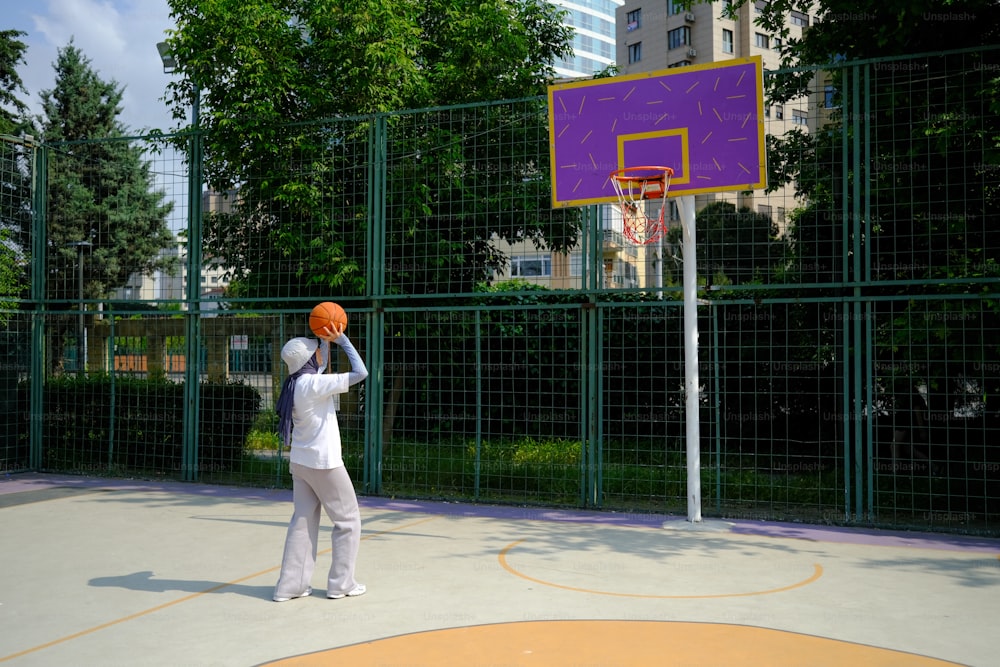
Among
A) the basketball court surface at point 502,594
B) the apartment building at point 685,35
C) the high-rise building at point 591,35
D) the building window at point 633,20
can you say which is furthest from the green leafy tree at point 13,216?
the high-rise building at point 591,35

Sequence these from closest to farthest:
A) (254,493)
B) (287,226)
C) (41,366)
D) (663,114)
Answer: (663,114)
(254,493)
(287,226)
(41,366)

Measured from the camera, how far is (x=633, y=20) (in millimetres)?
58375

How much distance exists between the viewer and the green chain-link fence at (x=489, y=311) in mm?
9867

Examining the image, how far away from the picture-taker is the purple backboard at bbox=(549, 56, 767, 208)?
8664 mm

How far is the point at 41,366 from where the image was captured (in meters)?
12.8

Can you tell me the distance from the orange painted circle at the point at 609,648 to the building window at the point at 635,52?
188ft

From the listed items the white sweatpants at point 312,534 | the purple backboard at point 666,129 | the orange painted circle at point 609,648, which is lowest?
the orange painted circle at point 609,648

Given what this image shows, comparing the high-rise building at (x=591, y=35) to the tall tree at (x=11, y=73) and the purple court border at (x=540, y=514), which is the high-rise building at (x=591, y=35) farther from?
the purple court border at (x=540, y=514)

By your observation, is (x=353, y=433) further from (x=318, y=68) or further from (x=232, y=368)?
(x=318, y=68)

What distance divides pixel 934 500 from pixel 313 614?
8.04m

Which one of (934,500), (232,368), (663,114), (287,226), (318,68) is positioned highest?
(318,68)

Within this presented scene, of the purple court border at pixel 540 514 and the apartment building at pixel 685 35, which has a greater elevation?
the apartment building at pixel 685 35

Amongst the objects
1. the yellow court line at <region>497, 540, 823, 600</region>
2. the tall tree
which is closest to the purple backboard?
the yellow court line at <region>497, 540, 823, 600</region>

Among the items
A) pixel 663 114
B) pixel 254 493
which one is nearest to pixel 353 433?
pixel 254 493
